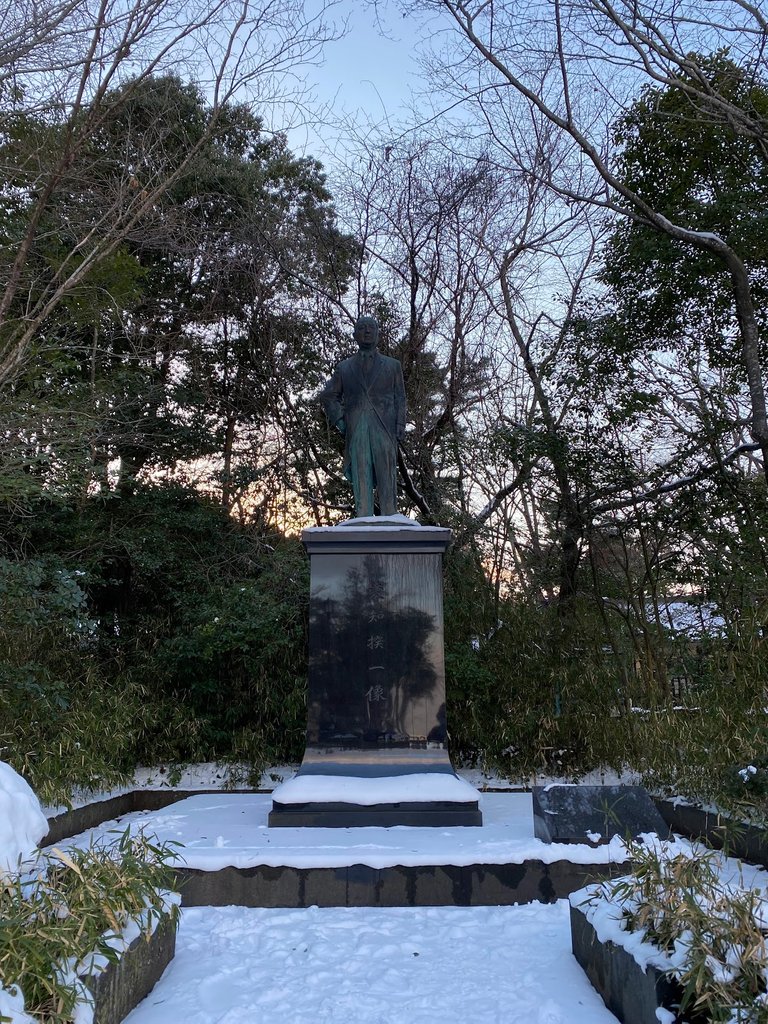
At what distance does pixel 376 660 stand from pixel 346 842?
137 cm

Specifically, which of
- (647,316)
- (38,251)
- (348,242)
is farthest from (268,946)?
(348,242)

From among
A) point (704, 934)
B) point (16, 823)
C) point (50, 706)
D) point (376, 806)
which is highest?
point (50, 706)

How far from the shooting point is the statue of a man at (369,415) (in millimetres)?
6094

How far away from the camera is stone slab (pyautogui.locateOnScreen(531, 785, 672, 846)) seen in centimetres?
389

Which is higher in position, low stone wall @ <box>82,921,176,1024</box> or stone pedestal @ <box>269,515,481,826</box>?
stone pedestal @ <box>269,515,481,826</box>

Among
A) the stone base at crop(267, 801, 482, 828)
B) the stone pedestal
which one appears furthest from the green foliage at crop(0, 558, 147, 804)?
the stone pedestal

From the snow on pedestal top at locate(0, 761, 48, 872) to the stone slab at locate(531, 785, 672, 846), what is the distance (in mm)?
2444

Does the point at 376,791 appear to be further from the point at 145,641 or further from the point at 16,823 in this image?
the point at 145,641

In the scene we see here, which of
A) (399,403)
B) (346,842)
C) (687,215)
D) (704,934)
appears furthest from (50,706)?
(687,215)

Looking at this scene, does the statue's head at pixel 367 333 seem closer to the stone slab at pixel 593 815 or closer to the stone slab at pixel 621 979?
the stone slab at pixel 593 815

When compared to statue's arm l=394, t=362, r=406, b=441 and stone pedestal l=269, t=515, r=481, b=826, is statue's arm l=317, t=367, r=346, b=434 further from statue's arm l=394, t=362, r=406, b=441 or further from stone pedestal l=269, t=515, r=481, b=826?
stone pedestal l=269, t=515, r=481, b=826

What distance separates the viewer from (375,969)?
2922 mm

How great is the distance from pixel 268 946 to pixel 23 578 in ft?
15.3

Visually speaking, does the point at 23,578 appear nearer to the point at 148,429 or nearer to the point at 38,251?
the point at 38,251
